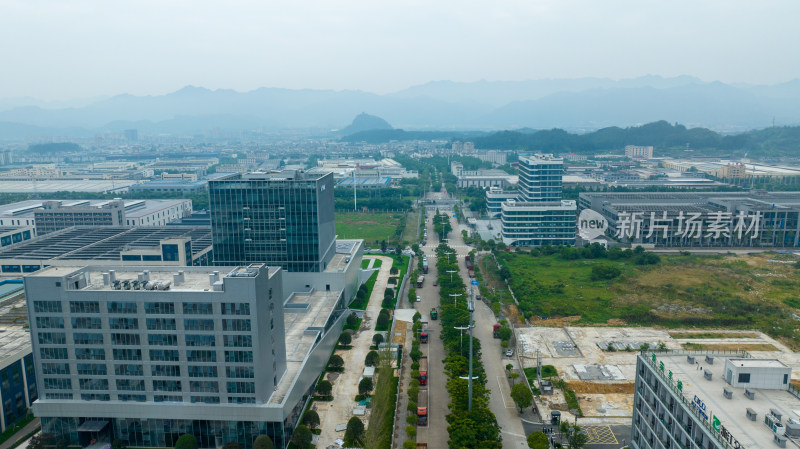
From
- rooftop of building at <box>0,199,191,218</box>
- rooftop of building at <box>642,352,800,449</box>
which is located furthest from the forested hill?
rooftop of building at <box>642,352,800,449</box>

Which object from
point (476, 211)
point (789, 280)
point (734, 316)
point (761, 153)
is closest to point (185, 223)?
point (476, 211)

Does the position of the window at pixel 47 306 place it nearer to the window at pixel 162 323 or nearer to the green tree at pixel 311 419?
the window at pixel 162 323

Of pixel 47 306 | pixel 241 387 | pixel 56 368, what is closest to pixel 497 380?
pixel 241 387

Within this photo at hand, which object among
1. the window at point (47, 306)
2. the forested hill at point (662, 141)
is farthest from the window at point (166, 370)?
the forested hill at point (662, 141)

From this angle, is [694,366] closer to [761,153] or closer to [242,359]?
[242,359]

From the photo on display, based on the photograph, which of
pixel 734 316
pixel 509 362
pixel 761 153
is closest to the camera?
pixel 509 362

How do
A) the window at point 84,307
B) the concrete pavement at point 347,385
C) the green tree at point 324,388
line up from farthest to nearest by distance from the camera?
the green tree at point 324,388 < the concrete pavement at point 347,385 < the window at point 84,307

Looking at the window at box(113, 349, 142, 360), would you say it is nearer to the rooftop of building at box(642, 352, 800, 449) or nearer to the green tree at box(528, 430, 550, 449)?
the green tree at box(528, 430, 550, 449)
